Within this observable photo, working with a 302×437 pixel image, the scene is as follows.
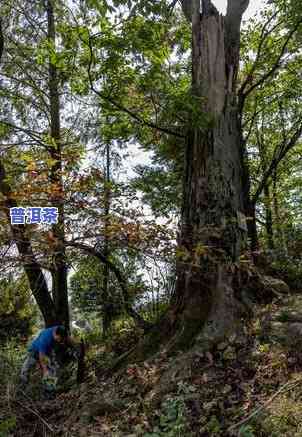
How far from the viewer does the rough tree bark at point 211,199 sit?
4.46m

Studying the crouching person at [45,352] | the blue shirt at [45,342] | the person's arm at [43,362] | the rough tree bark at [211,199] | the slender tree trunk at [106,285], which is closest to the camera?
the rough tree bark at [211,199]

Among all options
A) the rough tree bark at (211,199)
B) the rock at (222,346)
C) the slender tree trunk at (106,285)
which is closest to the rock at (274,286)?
the rough tree bark at (211,199)

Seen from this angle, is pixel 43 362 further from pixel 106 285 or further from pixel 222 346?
pixel 222 346

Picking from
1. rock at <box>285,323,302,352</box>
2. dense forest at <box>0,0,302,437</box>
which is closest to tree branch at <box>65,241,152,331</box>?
dense forest at <box>0,0,302,437</box>

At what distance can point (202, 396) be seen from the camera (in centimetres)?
348

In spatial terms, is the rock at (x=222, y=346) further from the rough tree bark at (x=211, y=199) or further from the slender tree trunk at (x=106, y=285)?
the slender tree trunk at (x=106, y=285)

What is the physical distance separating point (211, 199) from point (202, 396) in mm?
2384

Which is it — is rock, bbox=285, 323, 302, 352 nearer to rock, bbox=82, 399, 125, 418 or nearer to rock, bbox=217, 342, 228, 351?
rock, bbox=217, 342, 228, 351

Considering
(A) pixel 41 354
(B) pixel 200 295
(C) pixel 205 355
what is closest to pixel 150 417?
(C) pixel 205 355

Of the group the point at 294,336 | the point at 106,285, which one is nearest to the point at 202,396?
the point at 294,336

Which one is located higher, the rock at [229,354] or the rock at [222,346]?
the rock at [222,346]

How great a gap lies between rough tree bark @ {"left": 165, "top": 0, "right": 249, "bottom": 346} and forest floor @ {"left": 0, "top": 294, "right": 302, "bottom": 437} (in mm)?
383

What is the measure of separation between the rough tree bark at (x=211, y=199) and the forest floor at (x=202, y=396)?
383 millimetres

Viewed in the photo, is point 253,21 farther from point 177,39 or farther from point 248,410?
point 248,410
